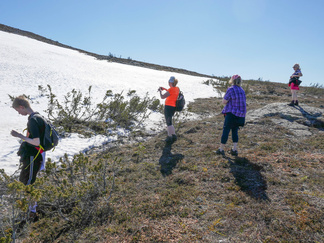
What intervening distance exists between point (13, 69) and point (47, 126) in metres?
11.0

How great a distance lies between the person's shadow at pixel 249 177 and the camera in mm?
3462

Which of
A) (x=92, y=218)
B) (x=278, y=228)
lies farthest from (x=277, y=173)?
(x=92, y=218)

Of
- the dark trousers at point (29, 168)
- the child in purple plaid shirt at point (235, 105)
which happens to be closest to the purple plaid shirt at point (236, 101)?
the child in purple plaid shirt at point (235, 105)

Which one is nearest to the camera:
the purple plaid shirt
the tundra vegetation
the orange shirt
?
the tundra vegetation

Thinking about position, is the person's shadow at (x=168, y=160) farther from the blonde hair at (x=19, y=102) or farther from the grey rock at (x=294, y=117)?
the grey rock at (x=294, y=117)

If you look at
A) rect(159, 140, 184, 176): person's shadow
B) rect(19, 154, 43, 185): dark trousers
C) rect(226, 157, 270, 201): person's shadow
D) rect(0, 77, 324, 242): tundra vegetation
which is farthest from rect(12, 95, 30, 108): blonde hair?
rect(226, 157, 270, 201): person's shadow

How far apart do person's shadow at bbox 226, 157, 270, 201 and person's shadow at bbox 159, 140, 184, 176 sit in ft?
4.30

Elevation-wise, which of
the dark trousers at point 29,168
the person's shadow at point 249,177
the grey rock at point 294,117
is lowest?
the dark trousers at point 29,168

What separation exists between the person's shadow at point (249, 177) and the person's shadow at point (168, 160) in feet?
4.30

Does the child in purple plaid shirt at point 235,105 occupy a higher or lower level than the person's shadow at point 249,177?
higher

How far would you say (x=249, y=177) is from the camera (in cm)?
398

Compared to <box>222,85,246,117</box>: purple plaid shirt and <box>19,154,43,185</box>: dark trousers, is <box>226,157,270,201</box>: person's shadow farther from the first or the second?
<box>19,154,43,185</box>: dark trousers

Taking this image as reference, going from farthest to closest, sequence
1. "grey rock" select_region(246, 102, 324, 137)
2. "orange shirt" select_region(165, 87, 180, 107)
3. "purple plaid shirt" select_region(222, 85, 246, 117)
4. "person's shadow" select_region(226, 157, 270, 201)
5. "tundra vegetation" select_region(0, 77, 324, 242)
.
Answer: "grey rock" select_region(246, 102, 324, 137)
"orange shirt" select_region(165, 87, 180, 107)
"purple plaid shirt" select_region(222, 85, 246, 117)
"person's shadow" select_region(226, 157, 270, 201)
"tundra vegetation" select_region(0, 77, 324, 242)

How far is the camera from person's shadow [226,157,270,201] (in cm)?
346
